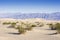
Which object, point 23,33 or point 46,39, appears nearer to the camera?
point 46,39

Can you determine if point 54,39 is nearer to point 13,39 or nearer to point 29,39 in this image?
point 29,39

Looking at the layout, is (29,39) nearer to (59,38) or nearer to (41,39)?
(41,39)

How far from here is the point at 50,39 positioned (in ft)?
58.6

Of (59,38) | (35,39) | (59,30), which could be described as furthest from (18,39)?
(59,30)

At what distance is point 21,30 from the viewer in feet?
74.7

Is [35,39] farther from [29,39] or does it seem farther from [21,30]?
[21,30]

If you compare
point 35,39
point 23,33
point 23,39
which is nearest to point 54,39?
point 35,39

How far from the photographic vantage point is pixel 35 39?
1827 cm

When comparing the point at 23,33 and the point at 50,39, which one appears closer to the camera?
the point at 50,39

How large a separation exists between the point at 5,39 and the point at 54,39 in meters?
5.14

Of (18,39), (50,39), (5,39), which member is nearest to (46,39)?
(50,39)

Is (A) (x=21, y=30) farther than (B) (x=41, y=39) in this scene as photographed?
Yes

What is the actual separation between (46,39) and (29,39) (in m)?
1.83

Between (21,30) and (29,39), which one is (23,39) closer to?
(29,39)
